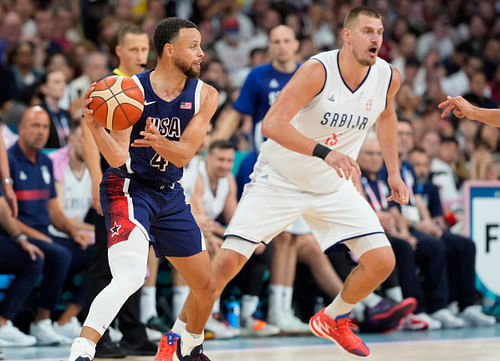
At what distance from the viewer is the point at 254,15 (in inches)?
558

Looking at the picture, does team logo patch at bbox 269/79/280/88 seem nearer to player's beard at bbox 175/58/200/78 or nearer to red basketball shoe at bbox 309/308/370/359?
red basketball shoe at bbox 309/308/370/359

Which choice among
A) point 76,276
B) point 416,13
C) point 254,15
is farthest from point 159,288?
point 416,13

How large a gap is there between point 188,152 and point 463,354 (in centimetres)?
300

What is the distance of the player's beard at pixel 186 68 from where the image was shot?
4875 mm

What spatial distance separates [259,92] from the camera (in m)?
7.54

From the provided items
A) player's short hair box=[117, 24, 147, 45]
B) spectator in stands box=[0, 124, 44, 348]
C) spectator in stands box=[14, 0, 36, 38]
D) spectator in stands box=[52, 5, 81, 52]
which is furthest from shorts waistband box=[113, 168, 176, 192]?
spectator in stands box=[14, 0, 36, 38]

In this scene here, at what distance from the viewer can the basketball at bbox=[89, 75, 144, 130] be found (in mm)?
4535

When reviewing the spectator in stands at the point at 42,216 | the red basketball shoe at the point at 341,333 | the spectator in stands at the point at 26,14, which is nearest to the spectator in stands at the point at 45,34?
the spectator in stands at the point at 26,14

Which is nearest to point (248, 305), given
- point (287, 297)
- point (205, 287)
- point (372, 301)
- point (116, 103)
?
point (287, 297)

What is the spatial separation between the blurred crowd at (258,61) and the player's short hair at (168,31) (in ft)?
4.54

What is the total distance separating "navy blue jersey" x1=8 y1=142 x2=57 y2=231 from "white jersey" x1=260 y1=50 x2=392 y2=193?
7.92 feet

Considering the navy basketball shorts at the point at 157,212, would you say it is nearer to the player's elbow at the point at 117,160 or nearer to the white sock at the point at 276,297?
the player's elbow at the point at 117,160

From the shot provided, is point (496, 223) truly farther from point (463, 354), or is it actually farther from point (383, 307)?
point (463, 354)

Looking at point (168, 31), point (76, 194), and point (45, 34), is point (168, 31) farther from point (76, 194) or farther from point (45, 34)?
point (45, 34)
